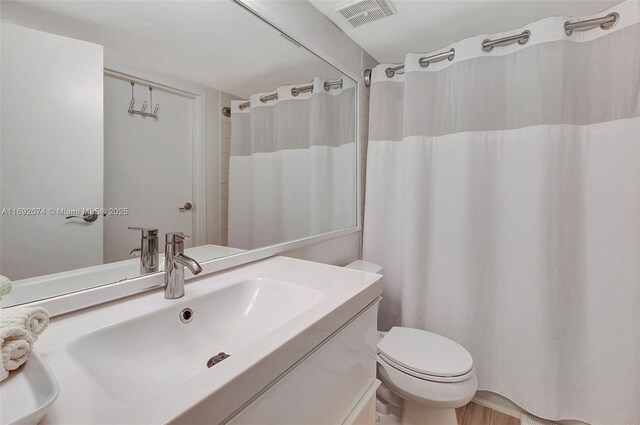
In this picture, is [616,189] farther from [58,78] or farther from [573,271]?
[58,78]

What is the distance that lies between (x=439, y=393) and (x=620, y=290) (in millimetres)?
922

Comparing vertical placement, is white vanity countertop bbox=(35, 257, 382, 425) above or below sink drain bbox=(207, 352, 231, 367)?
above

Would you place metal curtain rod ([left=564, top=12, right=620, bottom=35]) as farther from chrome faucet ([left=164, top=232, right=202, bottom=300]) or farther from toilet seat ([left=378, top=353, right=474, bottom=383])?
chrome faucet ([left=164, top=232, right=202, bottom=300])

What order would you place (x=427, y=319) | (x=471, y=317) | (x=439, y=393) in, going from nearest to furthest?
(x=439, y=393) < (x=471, y=317) < (x=427, y=319)

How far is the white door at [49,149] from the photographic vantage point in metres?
0.61

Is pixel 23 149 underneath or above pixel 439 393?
above

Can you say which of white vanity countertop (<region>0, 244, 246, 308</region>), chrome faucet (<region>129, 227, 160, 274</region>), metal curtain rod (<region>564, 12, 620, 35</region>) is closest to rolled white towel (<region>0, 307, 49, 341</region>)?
white vanity countertop (<region>0, 244, 246, 308</region>)

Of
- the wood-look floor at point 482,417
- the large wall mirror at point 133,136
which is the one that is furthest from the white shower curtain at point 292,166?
the wood-look floor at point 482,417

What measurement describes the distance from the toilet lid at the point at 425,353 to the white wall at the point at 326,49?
1.76 feet

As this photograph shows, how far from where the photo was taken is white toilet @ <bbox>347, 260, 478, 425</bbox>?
1155mm

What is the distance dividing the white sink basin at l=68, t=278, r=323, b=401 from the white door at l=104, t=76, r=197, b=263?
0.24 metres

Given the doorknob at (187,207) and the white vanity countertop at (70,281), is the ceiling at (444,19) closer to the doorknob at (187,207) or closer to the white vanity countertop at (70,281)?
the doorknob at (187,207)

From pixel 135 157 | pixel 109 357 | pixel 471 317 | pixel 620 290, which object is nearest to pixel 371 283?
pixel 109 357

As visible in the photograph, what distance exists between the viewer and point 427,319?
1682 millimetres
